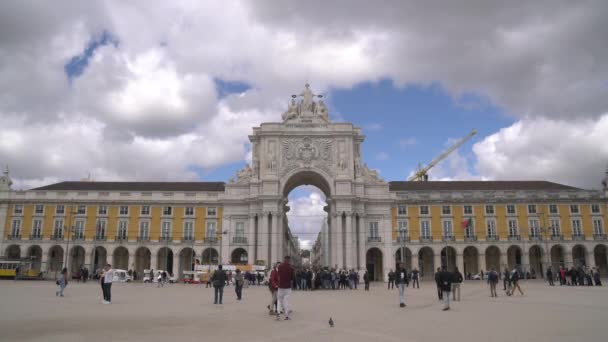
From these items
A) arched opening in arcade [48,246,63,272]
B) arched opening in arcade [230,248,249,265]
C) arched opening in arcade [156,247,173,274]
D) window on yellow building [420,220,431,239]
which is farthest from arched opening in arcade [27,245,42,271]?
window on yellow building [420,220,431,239]

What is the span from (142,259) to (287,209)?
72.4 feet

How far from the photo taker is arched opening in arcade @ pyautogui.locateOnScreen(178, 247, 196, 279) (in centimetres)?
6725

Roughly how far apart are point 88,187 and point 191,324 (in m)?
65.8

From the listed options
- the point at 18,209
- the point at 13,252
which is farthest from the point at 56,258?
the point at 18,209

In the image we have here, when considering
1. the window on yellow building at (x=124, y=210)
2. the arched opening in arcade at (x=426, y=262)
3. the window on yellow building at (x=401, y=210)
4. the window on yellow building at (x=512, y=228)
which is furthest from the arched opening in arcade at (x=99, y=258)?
the window on yellow building at (x=512, y=228)

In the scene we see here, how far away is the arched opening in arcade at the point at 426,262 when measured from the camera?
69875 millimetres

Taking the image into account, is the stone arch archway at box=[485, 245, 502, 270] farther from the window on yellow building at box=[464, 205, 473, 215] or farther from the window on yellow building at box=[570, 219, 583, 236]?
the window on yellow building at box=[570, 219, 583, 236]

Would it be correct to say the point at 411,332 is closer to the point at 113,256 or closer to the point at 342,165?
the point at 342,165

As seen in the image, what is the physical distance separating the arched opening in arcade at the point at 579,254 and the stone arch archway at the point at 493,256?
9923mm

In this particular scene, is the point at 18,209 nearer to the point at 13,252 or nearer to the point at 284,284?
the point at 13,252

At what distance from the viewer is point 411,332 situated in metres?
12.4

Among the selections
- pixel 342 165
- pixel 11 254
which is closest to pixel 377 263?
pixel 342 165

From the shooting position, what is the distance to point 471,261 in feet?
232

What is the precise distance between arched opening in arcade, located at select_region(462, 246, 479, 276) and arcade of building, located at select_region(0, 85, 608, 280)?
0.32 m
